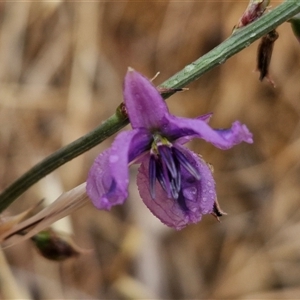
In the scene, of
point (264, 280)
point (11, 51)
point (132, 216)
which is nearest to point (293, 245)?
point (264, 280)

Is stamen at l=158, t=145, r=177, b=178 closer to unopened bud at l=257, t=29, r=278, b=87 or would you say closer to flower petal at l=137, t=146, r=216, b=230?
flower petal at l=137, t=146, r=216, b=230

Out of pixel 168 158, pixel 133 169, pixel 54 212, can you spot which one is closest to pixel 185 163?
pixel 168 158

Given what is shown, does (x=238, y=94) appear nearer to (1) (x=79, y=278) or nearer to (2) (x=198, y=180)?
(1) (x=79, y=278)

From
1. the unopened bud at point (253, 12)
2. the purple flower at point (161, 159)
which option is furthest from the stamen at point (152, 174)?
the unopened bud at point (253, 12)

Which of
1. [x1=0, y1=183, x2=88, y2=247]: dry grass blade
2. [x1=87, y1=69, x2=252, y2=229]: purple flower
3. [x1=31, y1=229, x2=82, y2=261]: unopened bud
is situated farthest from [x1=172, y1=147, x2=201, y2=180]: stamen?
[x1=31, y1=229, x2=82, y2=261]: unopened bud

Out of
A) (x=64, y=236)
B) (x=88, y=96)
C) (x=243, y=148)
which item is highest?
(x=88, y=96)
